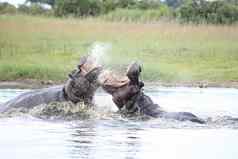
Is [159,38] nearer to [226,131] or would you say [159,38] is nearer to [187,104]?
[187,104]

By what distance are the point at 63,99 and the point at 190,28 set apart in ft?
61.7

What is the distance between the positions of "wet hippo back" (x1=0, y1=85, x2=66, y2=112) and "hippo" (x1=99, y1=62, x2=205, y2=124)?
2.18 feet

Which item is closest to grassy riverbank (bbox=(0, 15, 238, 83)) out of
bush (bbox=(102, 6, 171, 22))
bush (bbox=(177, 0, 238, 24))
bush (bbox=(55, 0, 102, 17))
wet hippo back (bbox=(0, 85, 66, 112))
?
bush (bbox=(102, 6, 171, 22))

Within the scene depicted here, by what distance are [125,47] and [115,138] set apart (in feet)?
52.7

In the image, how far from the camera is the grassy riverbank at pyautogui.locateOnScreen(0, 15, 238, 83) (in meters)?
22.6

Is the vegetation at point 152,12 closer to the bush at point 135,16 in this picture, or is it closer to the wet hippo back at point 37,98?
the bush at point 135,16

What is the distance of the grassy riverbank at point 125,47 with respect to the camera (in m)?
22.6

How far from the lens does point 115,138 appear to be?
1035cm

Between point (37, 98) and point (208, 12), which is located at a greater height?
point (208, 12)

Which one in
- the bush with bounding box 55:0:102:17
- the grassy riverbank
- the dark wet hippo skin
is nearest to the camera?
the dark wet hippo skin

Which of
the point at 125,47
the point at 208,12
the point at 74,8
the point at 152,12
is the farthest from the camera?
the point at 152,12

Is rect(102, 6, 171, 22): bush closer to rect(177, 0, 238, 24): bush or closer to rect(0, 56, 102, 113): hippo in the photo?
rect(177, 0, 238, 24): bush

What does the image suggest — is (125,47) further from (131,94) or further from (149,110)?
(131,94)

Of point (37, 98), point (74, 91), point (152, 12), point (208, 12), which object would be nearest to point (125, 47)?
point (208, 12)
